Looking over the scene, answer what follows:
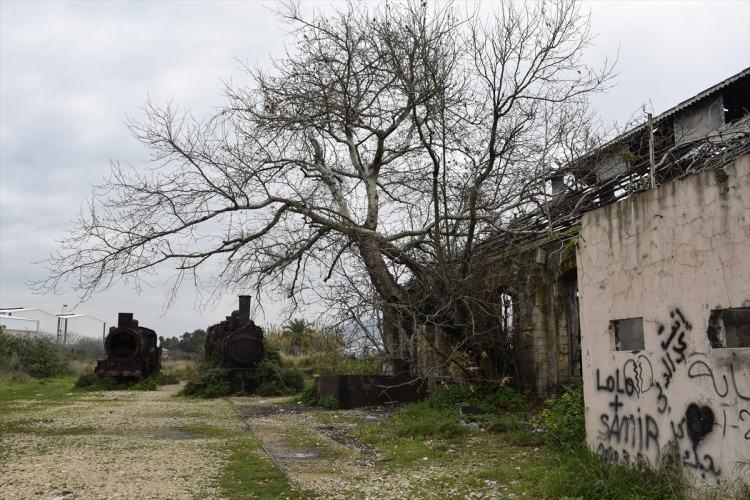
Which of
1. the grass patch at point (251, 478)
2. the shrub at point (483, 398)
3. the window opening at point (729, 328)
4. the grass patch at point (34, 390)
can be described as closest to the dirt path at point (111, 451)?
the grass patch at point (251, 478)

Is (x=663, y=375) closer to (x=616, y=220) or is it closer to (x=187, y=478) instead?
(x=616, y=220)

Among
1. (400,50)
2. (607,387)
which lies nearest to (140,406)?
(400,50)

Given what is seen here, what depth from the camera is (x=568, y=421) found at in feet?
26.8

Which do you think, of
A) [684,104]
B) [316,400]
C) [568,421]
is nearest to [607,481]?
[568,421]

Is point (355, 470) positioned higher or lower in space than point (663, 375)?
lower

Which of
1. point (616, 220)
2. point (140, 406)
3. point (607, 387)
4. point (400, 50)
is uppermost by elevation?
point (400, 50)

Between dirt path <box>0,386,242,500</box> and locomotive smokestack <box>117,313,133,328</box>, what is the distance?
8735 millimetres

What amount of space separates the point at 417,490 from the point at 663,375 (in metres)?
2.63

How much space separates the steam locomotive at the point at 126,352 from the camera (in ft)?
75.8

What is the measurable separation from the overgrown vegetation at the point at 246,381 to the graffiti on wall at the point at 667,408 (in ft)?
49.6

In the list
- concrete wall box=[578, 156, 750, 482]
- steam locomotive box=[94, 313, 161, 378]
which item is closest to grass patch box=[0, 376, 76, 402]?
steam locomotive box=[94, 313, 161, 378]

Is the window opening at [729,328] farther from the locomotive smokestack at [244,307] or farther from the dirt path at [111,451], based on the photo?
the locomotive smokestack at [244,307]

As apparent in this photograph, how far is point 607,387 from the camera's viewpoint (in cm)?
679

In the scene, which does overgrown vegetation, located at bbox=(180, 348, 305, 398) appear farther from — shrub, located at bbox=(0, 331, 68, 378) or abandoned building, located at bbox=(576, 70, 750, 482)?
abandoned building, located at bbox=(576, 70, 750, 482)
